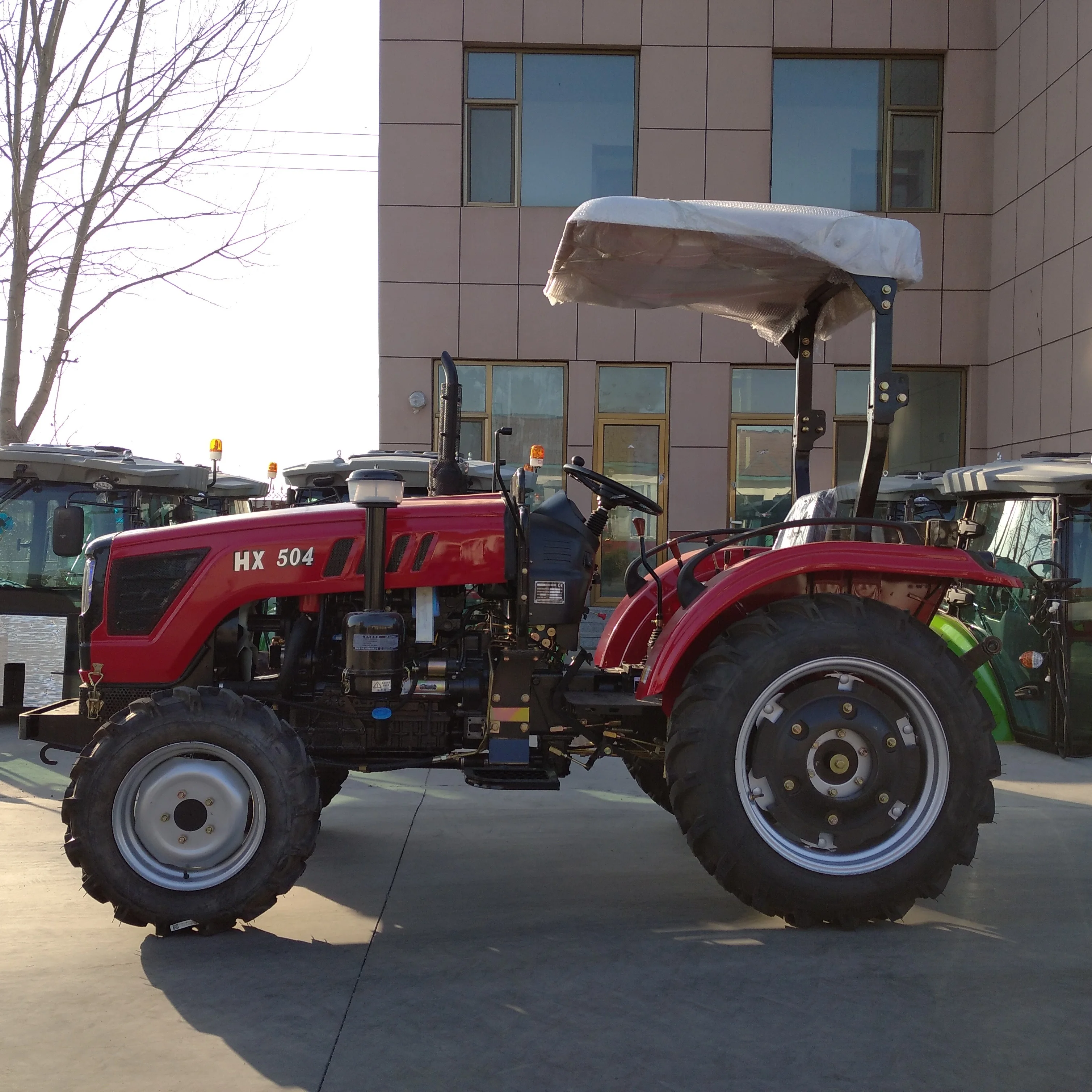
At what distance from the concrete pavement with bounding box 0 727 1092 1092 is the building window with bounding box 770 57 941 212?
37.0ft

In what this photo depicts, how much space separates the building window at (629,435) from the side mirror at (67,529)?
7347mm

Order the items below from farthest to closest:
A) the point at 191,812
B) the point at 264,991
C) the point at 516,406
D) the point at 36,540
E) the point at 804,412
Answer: the point at 516,406
the point at 36,540
the point at 804,412
the point at 191,812
the point at 264,991

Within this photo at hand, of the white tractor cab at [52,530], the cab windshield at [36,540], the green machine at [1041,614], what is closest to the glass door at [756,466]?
the green machine at [1041,614]

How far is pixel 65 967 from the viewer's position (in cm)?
348

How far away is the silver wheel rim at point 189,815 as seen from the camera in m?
3.69

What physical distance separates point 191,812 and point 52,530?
5.11 m

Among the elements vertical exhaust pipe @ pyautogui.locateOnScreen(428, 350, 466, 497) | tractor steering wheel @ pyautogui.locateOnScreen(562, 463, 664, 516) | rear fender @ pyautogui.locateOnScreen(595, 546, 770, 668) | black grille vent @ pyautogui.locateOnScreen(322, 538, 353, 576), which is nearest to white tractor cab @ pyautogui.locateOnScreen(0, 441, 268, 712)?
vertical exhaust pipe @ pyautogui.locateOnScreen(428, 350, 466, 497)

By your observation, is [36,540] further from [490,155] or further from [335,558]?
[490,155]

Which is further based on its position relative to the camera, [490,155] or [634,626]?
[490,155]

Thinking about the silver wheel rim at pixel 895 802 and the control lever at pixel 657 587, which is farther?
the control lever at pixel 657 587

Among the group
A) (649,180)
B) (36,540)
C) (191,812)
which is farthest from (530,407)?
(191,812)

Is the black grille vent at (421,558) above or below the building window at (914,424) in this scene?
below

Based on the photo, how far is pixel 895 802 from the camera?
387 cm

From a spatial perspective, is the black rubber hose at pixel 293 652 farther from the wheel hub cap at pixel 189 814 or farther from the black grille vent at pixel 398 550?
the wheel hub cap at pixel 189 814
